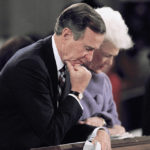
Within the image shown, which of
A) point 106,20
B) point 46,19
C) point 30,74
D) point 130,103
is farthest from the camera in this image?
point 46,19

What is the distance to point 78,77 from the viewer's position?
2.05 m

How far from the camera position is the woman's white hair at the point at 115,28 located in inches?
89.8

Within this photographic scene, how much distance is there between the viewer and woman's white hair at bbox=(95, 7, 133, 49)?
228cm

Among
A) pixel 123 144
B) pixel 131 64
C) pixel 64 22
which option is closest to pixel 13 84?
pixel 64 22

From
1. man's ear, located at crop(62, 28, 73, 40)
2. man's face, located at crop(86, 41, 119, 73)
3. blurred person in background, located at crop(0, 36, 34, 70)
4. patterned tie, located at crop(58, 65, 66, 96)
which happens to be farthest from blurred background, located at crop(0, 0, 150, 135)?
man's ear, located at crop(62, 28, 73, 40)

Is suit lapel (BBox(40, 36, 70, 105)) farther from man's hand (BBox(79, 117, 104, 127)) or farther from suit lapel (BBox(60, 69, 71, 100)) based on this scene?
man's hand (BBox(79, 117, 104, 127))

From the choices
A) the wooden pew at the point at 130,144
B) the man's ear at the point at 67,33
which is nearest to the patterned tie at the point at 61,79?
the man's ear at the point at 67,33

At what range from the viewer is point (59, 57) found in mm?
1986

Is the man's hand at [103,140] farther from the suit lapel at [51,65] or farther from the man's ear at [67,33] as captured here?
the man's ear at [67,33]

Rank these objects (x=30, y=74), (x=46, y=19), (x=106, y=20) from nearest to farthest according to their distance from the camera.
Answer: (x=30, y=74) < (x=106, y=20) < (x=46, y=19)

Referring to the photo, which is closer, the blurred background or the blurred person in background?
→ the blurred person in background

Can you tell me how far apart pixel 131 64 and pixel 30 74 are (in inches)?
147

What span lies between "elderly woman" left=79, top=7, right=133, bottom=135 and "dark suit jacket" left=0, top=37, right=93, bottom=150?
14.7 inches

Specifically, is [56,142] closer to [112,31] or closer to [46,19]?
[112,31]
